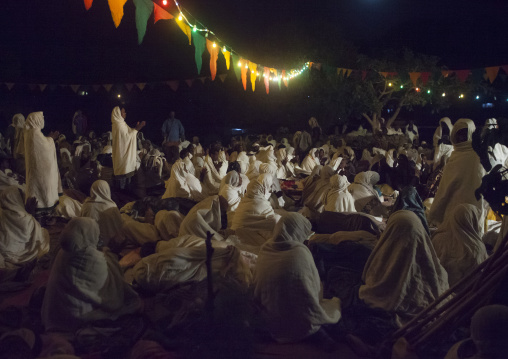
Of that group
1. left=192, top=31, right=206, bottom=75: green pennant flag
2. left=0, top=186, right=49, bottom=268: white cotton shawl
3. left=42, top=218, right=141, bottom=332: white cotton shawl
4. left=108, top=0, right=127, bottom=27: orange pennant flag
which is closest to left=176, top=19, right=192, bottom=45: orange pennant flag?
left=192, top=31, right=206, bottom=75: green pennant flag

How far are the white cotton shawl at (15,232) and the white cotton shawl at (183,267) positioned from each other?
1.82 m

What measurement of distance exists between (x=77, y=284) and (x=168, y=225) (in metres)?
2.46

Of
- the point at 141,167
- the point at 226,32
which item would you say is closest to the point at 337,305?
the point at 141,167

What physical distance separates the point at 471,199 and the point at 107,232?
4767 millimetres

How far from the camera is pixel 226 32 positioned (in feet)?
77.9

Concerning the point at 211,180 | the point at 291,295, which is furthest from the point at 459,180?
the point at 211,180

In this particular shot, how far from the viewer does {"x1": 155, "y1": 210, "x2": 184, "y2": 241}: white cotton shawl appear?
616 cm

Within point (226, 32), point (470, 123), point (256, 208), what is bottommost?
point (256, 208)

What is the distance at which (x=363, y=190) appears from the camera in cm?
768

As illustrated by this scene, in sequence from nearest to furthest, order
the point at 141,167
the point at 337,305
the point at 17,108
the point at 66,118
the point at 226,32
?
the point at 337,305
the point at 141,167
the point at 17,108
the point at 66,118
the point at 226,32

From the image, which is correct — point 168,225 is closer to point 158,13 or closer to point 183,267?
point 183,267

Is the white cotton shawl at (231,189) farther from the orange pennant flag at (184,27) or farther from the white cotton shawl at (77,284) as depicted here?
the white cotton shawl at (77,284)

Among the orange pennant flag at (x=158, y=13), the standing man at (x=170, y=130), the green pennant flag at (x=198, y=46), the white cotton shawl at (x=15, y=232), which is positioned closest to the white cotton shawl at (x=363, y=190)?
the green pennant flag at (x=198, y=46)

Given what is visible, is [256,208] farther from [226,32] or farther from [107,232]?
[226,32]
